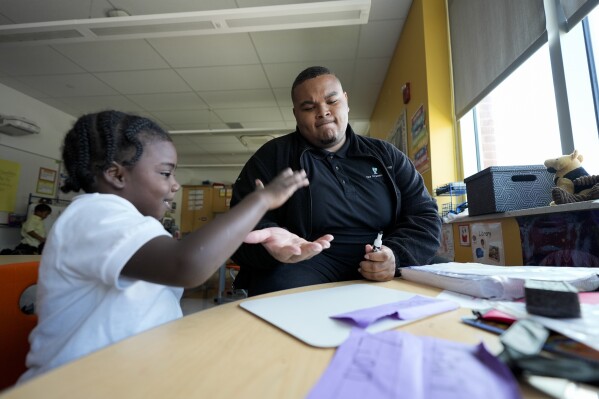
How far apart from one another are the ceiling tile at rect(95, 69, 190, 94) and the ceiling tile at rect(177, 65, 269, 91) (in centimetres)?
16

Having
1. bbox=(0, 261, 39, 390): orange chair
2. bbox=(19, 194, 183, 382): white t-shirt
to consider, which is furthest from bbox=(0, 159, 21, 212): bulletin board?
bbox=(19, 194, 183, 382): white t-shirt

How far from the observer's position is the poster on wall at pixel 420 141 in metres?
2.52

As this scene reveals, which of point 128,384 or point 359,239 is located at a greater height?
point 359,239

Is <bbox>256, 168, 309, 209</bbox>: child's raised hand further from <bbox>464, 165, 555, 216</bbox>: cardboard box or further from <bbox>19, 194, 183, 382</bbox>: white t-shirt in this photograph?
<bbox>464, 165, 555, 216</bbox>: cardboard box

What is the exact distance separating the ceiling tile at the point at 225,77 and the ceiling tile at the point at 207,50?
0.12 m

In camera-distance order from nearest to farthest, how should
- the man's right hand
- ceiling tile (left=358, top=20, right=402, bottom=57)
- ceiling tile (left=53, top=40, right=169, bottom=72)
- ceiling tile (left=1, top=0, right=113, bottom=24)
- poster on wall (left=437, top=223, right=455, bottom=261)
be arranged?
the man's right hand < poster on wall (left=437, top=223, right=455, bottom=261) < ceiling tile (left=1, top=0, right=113, bottom=24) < ceiling tile (left=358, top=20, right=402, bottom=57) < ceiling tile (left=53, top=40, right=169, bottom=72)

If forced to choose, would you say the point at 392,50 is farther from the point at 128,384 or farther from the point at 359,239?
the point at 128,384

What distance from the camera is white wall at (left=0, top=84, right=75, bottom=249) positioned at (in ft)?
14.2

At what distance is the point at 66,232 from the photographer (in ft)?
1.73

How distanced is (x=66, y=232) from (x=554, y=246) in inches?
58.3

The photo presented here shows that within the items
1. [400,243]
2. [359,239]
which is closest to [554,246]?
[400,243]

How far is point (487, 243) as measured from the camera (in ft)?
5.28

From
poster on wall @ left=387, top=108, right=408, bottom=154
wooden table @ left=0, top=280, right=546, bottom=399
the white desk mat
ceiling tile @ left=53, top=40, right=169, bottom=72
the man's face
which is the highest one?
ceiling tile @ left=53, top=40, right=169, bottom=72

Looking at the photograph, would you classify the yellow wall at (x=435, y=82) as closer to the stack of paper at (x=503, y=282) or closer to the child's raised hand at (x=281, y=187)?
the stack of paper at (x=503, y=282)
